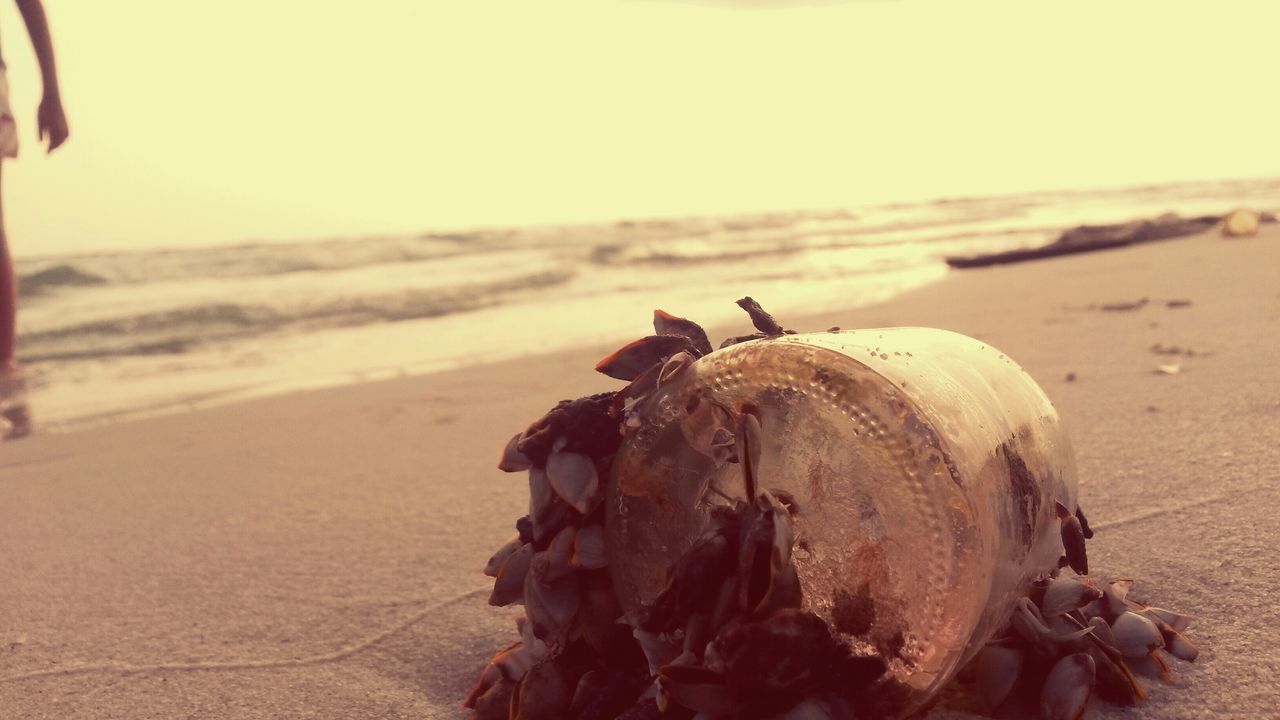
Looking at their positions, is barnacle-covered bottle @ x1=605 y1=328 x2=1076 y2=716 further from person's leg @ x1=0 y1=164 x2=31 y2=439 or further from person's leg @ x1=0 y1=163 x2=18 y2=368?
person's leg @ x1=0 y1=163 x2=18 y2=368

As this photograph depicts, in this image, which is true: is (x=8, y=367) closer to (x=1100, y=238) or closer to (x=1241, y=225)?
(x=1100, y=238)

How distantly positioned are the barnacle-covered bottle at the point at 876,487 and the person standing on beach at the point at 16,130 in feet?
12.4

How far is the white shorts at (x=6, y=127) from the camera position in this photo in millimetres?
4504

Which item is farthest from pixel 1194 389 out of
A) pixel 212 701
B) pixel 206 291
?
pixel 206 291

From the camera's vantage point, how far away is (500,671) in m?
1.49

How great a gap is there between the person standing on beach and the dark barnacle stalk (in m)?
3.63

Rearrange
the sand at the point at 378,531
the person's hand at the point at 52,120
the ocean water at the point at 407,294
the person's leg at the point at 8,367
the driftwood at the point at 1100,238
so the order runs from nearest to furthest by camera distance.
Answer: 1. the sand at the point at 378,531
2. the person's leg at the point at 8,367
3. the person's hand at the point at 52,120
4. the ocean water at the point at 407,294
5. the driftwood at the point at 1100,238

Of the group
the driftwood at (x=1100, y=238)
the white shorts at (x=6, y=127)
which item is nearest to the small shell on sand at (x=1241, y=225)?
the driftwood at (x=1100, y=238)

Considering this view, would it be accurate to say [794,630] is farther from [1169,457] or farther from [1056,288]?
[1056,288]

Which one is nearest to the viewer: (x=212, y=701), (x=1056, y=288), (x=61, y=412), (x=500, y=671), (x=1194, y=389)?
(x=500, y=671)

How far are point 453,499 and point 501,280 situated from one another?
8.23 metres

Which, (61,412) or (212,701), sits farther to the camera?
(61,412)

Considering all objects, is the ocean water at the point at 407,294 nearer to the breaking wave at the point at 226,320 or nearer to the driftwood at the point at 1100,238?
A: the breaking wave at the point at 226,320

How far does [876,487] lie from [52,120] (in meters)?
5.06
